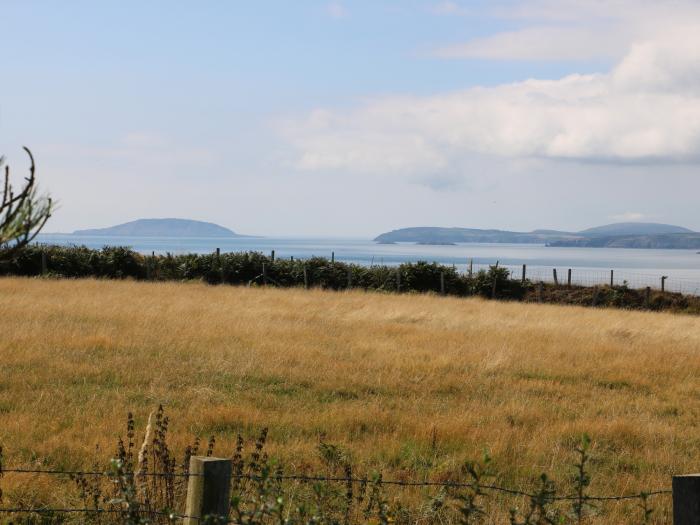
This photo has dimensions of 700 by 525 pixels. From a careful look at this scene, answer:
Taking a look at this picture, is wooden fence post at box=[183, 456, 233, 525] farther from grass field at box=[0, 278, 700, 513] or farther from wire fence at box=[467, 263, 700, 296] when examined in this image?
wire fence at box=[467, 263, 700, 296]

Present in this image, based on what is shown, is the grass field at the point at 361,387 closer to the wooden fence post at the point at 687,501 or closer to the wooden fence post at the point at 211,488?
the wooden fence post at the point at 211,488

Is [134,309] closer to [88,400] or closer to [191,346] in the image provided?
[191,346]

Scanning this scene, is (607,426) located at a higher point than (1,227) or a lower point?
lower

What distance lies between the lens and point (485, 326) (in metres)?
23.0

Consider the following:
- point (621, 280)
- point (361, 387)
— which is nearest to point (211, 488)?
point (361, 387)

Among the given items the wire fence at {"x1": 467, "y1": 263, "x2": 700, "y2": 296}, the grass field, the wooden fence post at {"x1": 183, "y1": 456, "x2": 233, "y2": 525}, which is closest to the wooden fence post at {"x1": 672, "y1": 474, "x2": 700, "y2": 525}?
the wooden fence post at {"x1": 183, "y1": 456, "x2": 233, "y2": 525}

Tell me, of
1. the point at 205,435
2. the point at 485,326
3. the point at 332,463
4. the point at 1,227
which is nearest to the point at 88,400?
the point at 205,435

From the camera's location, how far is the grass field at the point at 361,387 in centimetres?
950

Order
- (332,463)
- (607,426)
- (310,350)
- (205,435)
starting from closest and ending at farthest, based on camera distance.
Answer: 1. (332,463)
2. (205,435)
3. (607,426)
4. (310,350)

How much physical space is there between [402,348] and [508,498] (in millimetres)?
9859

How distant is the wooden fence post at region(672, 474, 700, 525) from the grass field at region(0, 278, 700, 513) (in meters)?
4.08

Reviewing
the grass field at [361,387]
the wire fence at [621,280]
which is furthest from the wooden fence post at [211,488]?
the wire fence at [621,280]

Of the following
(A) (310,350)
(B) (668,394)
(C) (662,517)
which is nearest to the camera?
(C) (662,517)

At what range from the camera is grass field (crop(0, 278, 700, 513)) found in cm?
950
